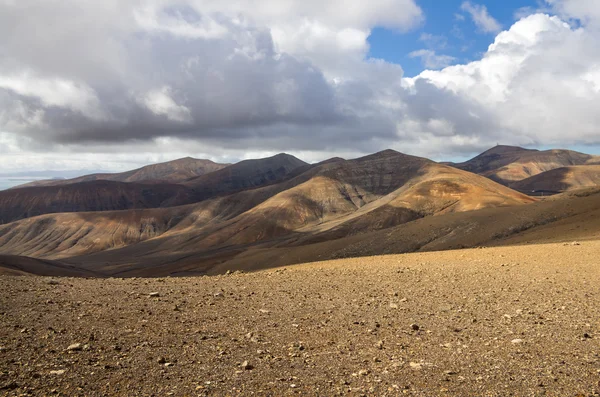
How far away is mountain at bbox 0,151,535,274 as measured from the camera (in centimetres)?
9406

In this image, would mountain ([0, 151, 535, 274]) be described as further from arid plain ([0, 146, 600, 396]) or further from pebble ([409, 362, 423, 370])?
pebble ([409, 362, 423, 370])

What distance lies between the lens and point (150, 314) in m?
10.7

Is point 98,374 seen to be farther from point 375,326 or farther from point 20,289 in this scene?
point 20,289

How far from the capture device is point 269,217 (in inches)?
4904

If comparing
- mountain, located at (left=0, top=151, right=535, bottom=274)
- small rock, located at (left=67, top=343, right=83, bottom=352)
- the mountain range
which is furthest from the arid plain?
mountain, located at (left=0, top=151, right=535, bottom=274)

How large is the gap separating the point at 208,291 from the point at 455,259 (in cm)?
1116

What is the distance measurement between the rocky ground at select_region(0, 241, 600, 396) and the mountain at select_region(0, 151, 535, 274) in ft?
192

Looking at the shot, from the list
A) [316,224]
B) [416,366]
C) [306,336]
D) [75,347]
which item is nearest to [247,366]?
[306,336]

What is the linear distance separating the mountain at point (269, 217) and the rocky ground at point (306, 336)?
2302 inches

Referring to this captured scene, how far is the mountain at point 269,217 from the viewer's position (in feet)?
→ 309

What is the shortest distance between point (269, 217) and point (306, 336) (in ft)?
379

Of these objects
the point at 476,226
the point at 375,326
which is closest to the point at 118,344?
the point at 375,326

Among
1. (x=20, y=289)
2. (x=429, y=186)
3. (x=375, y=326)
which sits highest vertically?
(x=429, y=186)

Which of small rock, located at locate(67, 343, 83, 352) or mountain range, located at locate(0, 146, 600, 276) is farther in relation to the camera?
mountain range, located at locate(0, 146, 600, 276)
